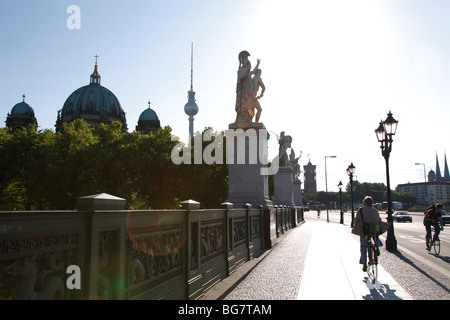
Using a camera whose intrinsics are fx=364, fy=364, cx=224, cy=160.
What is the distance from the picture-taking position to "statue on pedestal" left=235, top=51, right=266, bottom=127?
14573 millimetres

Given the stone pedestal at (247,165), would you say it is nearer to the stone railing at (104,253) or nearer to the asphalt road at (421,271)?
the asphalt road at (421,271)

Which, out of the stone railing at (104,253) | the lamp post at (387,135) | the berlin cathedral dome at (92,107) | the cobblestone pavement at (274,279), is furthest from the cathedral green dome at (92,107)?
the stone railing at (104,253)

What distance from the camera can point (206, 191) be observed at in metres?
37.7

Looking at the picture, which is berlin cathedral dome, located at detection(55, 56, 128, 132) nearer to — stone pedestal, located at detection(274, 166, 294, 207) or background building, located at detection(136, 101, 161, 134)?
background building, located at detection(136, 101, 161, 134)

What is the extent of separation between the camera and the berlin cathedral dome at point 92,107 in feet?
380

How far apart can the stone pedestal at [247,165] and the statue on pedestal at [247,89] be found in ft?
2.51

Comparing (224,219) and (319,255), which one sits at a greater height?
(224,219)

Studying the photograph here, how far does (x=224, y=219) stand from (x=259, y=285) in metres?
1.64

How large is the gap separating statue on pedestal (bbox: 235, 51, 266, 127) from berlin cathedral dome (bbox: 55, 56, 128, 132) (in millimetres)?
106937

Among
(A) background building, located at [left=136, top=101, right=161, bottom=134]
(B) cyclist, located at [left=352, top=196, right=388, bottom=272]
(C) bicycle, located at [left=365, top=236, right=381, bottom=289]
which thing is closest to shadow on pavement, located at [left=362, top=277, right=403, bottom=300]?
(C) bicycle, located at [left=365, top=236, right=381, bottom=289]
